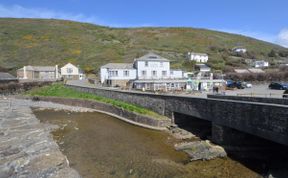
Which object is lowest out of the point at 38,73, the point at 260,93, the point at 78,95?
the point at 78,95

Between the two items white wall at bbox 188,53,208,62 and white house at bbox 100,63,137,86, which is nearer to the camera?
white house at bbox 100,63,137,86

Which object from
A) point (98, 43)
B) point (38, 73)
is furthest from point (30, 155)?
point (98, 43)

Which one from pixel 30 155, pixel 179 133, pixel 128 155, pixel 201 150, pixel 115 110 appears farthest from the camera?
pixel 115 110

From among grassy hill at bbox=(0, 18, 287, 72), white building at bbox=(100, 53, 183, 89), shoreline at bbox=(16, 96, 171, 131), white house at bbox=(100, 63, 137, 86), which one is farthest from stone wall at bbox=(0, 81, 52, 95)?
grassy hill at bbox=(0, 18, 287, 72)

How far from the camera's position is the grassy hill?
102 m

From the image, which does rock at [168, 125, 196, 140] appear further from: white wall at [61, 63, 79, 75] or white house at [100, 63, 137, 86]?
white wall at [61, 63, 79, 75]

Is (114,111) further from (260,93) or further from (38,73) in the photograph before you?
(38,73)

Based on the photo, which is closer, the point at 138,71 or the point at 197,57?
the point at 138,71

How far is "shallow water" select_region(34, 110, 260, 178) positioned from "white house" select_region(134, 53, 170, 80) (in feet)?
98.3

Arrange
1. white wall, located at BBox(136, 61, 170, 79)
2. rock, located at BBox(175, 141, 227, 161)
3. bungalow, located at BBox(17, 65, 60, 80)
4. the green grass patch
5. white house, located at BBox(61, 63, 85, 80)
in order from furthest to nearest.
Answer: white house, located at BBox(61, 63, 85, 80), bungalow, located at BBox(17, 65, 60, 80), white wall, located at BBox(136, 61, 170, 79), the green grass patch, rock, located at BBox(175, 141, 227, 161)

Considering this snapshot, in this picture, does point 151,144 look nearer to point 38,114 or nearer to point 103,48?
point 38,114

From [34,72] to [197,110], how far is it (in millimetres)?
70607

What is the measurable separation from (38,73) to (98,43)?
52157 millimetres

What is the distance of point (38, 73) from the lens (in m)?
82.0
